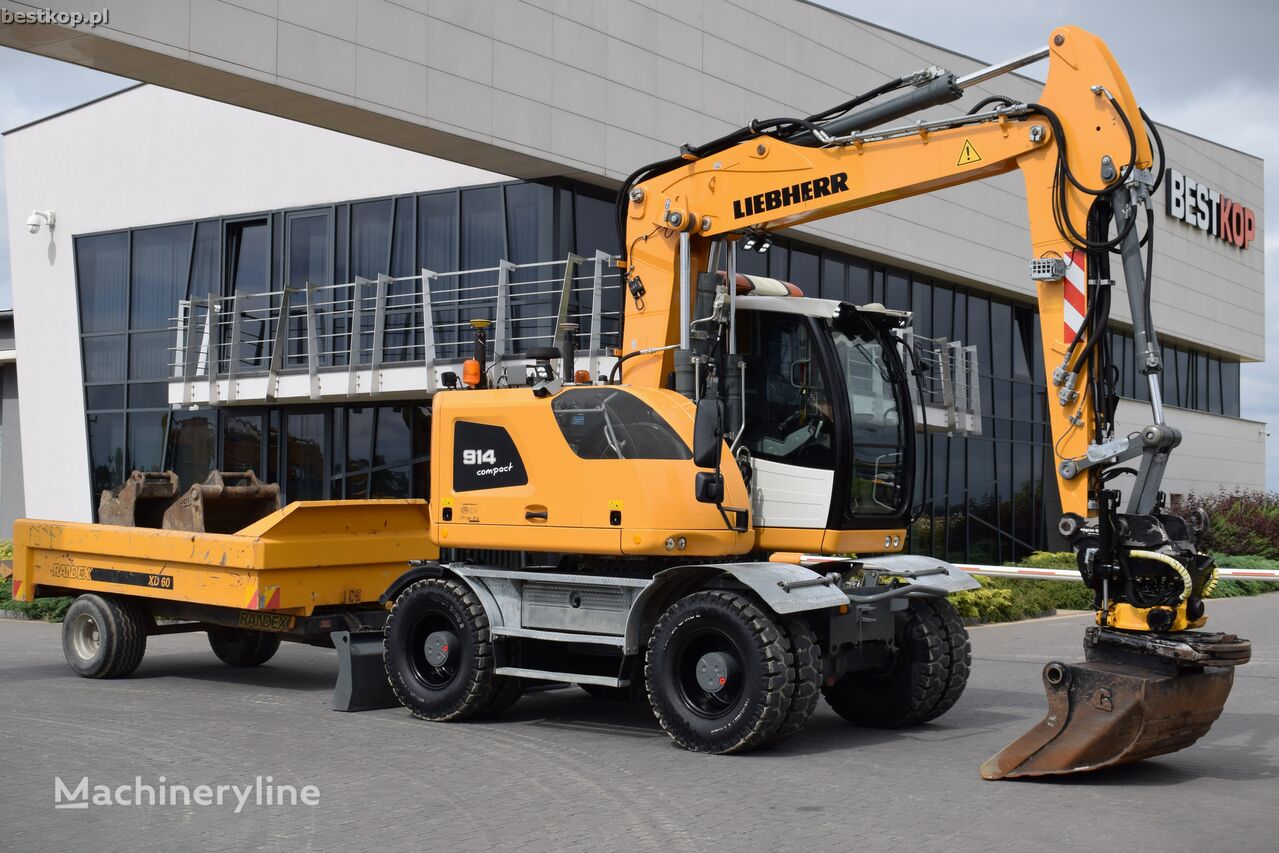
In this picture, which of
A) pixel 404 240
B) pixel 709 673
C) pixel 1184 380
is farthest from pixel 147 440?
pixel 1184 380

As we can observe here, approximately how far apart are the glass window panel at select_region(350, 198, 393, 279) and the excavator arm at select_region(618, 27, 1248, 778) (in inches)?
421

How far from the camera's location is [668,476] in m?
Result: 9.50

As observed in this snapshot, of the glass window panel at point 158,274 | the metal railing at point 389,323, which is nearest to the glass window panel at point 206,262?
the glass window panel at point 158,274

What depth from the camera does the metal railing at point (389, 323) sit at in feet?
58.7

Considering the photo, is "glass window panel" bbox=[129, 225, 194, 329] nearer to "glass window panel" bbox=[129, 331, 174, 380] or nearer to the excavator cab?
"glass window panel" bbox=[129, 331, 174, 380]

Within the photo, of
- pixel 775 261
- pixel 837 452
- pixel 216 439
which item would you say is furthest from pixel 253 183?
pixel 837 452

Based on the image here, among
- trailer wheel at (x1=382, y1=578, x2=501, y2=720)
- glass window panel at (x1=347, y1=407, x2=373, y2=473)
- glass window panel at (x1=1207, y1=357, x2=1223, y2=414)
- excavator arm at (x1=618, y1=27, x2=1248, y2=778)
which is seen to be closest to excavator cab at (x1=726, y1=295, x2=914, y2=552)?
excavator arm at (x1=618, y1=27, x2=1248, y2=778)

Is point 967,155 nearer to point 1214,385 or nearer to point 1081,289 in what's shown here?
point 1081,289

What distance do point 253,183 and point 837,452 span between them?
49.2 ft

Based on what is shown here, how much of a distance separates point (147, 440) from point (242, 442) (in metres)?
2.21

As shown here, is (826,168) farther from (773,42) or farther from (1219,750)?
(773,42)

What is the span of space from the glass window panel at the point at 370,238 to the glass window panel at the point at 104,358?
5.74 m

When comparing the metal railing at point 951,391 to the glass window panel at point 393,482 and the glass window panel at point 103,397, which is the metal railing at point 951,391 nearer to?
the glass window panel at point 393,482

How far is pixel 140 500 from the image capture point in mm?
13906
